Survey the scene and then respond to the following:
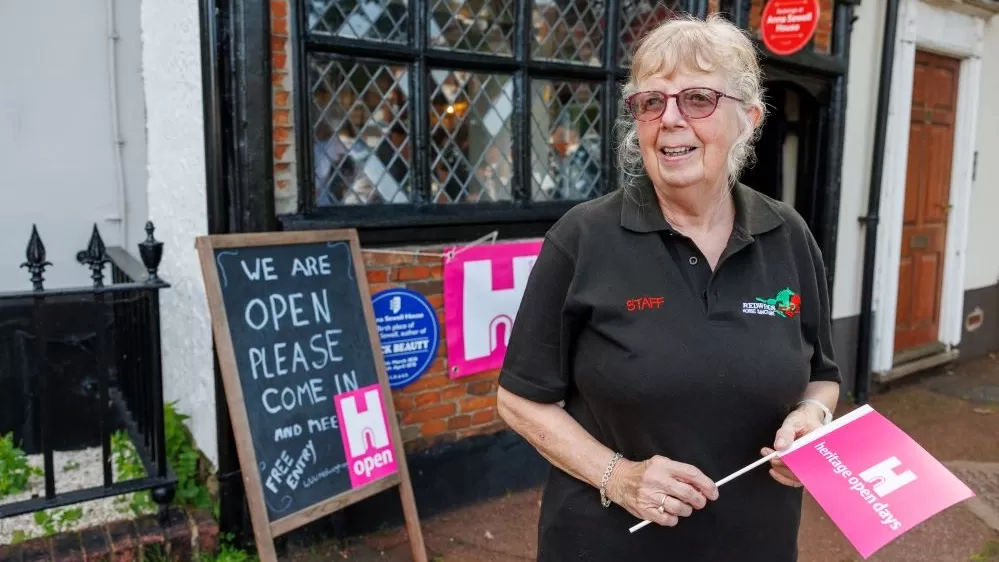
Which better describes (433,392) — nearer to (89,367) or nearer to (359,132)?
(359,132)

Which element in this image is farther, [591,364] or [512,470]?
[512,470]

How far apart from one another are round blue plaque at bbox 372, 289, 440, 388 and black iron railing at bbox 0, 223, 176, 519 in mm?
978

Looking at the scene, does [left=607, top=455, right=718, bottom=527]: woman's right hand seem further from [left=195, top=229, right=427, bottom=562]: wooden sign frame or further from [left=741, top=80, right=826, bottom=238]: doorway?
[left=741, top=80, right=826, bottom=238]: doorway

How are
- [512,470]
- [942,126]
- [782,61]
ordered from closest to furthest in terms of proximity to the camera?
1. [512,470]
2. [782,61]
3. [942,126]

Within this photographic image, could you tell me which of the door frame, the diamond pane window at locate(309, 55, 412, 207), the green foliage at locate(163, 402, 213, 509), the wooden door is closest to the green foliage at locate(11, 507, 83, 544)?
the green foliage at locate(163, 402, 213, 509)

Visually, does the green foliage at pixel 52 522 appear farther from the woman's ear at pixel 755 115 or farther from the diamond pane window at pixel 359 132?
the woman's ear at pixel 755 115

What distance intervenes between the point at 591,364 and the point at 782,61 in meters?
4.41

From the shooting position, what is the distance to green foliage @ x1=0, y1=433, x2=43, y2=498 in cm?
343

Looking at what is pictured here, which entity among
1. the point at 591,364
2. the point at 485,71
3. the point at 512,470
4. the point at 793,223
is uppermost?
the point at 485,71

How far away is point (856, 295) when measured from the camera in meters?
6.35

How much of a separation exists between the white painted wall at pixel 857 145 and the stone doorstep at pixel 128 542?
16.2 feet

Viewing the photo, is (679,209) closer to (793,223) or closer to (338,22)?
(793,223)

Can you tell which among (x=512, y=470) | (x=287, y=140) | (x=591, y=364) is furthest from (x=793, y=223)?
(x=512, y=470)

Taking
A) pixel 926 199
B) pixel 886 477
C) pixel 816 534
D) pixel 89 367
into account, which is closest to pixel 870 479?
pixel 886 477
